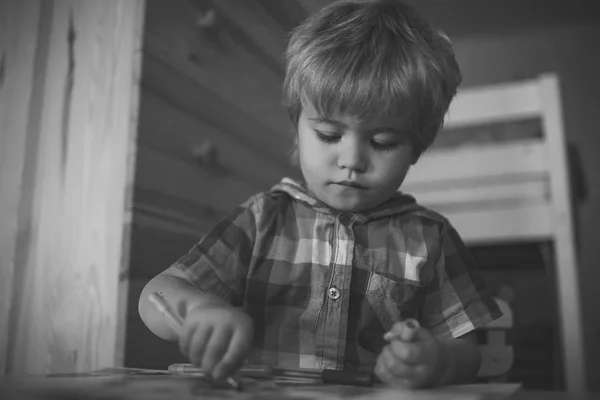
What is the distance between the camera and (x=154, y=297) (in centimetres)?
52

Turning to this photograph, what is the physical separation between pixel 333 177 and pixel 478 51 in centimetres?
Answer: 301

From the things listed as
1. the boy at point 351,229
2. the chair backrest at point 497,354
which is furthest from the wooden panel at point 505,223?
the boy at point 351,229

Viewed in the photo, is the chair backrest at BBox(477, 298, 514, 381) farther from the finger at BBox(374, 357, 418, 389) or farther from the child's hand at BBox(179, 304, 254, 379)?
the child's hand at BBox(179, 304, 254, 379)

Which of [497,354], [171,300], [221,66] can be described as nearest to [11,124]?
[221,66]

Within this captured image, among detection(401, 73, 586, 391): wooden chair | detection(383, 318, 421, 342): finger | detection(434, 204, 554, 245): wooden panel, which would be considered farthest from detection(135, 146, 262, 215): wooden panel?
detection(434, 204, 554, 245): wooden panel

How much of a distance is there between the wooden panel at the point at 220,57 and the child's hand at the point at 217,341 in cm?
50

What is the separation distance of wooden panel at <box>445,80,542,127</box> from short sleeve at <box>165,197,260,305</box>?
91cm

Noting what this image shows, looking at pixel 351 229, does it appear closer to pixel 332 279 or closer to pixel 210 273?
pixel 332 279

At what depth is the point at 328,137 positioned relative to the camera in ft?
2.08

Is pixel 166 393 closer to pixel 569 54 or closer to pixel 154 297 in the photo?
pixel 154 297

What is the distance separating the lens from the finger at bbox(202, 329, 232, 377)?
44cm

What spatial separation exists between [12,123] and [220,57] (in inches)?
14.4

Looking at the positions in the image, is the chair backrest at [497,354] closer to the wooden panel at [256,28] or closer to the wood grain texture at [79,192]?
the wood grain texture at [79,192]

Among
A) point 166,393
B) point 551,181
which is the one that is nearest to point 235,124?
point 166,393
